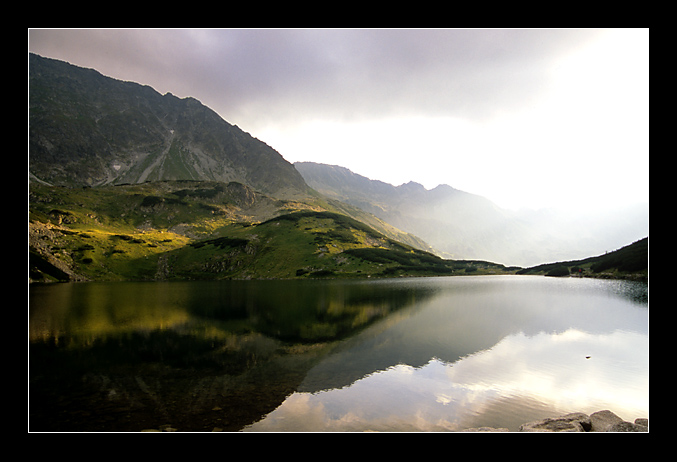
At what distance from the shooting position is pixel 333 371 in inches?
1039

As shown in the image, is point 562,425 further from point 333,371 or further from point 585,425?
point 333,371

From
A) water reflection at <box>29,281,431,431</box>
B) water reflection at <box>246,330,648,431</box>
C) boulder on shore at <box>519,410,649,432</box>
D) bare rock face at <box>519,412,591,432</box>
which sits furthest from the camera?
water reflection at <box>29,281,431,431</box>

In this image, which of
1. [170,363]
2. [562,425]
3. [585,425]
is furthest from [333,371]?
[585,425]

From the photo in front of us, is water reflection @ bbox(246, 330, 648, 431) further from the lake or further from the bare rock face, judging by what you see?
the bare rock face

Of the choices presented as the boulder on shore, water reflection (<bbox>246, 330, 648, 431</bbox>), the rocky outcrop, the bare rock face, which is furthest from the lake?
the boulder on shore

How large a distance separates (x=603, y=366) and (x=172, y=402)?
116 ft

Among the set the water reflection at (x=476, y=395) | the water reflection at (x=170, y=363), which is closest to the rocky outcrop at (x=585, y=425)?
the water reflection at (x=476, y=395)

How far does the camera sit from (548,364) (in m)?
27.4

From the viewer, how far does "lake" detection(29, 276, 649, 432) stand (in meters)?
17.9

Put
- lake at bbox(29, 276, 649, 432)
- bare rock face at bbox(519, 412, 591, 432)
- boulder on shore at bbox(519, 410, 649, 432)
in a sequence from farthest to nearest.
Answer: lake at bbox(29, 276, 649, 432) → bare rock face at bbox(519, 412, 591, 432) → boulder on shore at bbox(519, 410, 649, 432)

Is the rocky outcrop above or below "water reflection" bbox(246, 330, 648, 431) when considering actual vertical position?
above
